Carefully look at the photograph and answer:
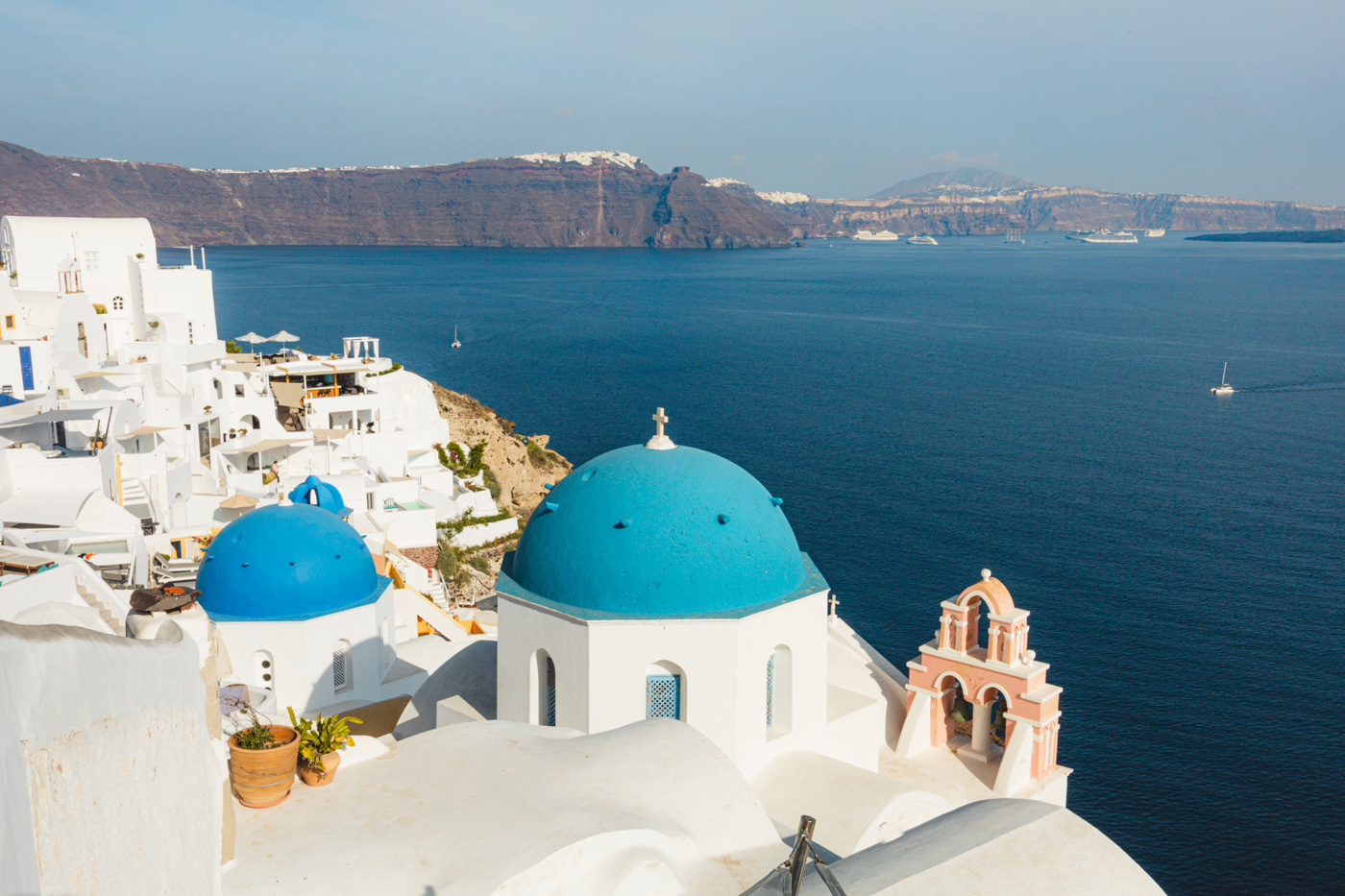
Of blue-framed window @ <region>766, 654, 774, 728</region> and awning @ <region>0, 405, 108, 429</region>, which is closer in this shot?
blue-framed window @ <region>766, 654, 774, 728</region>

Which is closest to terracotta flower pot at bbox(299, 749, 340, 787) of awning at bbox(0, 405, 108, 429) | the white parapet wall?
the white parapet wall

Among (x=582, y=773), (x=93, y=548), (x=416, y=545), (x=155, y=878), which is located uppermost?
(x=155, y=878)

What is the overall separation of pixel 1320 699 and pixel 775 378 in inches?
2013

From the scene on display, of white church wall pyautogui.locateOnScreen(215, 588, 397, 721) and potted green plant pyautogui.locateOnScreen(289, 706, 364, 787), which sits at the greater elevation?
potted green plant pyautogui.locateOnScreen(289, 706, 364, 787)

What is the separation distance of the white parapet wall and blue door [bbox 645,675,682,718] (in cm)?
652

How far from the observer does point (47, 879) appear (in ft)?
12.3

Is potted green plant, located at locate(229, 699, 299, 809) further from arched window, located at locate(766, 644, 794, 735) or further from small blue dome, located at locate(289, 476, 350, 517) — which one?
small blue dome, located at locate(289, 476, 350, 517)

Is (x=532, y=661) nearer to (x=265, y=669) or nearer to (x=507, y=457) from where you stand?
(x=265, y=669)

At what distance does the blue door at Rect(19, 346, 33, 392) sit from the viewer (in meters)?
26.1

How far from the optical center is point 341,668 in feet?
59.1

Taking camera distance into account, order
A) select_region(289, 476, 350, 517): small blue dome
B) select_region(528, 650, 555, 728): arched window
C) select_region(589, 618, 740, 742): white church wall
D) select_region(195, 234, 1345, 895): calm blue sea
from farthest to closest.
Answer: select_region(195, 234, 1345, 895): calm blue sea
select_region(289, 476, 350, 517): small blue dome
select_region(528, 650, 555, 728): arched window
select_region(589, 618, 740, 742): white church wall

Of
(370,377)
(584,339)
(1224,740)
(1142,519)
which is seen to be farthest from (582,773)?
(584,339)

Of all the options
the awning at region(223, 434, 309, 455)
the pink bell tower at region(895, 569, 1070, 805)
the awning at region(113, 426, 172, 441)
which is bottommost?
the pink bell tower at region(895, 569, 1070, 805)

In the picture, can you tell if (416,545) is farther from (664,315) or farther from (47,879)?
(664,315)
